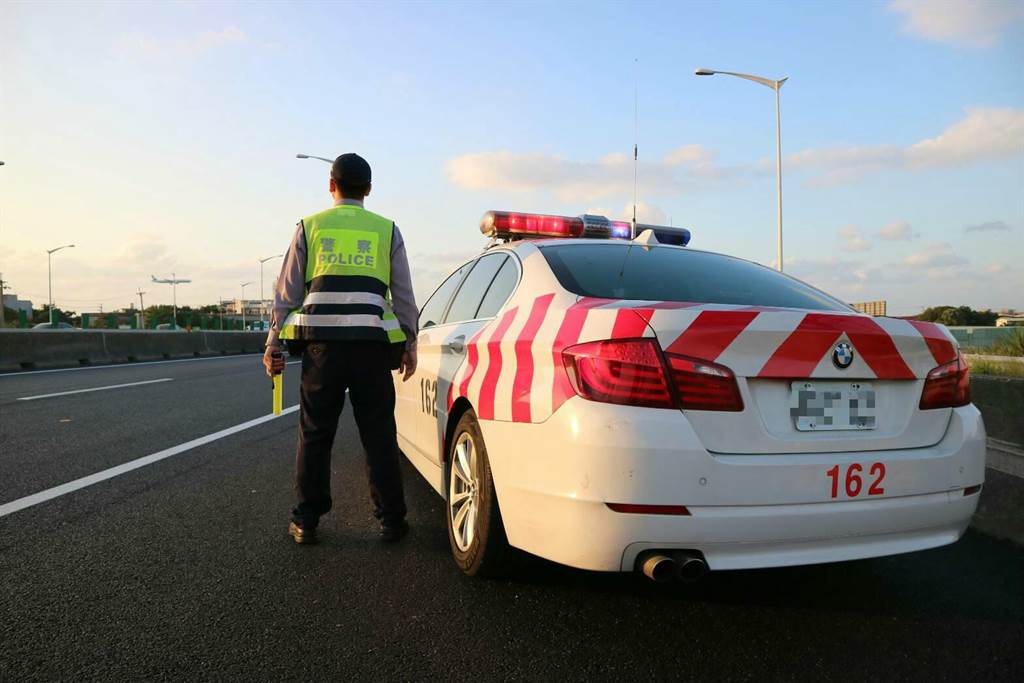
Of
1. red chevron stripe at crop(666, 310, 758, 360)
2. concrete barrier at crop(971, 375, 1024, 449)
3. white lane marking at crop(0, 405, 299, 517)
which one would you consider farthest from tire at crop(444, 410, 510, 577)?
concrete barrier at crop(971, 375, 1024, 449)

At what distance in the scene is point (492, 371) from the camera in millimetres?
3057

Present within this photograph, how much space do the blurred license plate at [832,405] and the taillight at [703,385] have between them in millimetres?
218

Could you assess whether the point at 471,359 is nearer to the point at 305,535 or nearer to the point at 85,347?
the point at 305,535

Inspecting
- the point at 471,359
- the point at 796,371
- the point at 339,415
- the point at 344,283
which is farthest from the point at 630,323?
the point at 339,415

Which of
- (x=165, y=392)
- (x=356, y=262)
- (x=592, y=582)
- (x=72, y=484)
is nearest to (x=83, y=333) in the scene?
(x=165, y=392)

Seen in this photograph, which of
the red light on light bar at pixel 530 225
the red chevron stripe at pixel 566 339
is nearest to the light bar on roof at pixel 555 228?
the red light on light bar at pixel 530 225

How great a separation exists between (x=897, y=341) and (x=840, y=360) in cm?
28

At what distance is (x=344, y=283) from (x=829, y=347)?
2.16 m

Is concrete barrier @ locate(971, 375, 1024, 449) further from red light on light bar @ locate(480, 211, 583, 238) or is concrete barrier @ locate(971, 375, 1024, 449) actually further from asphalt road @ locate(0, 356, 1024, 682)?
red light on light bar @ locate(480, 211, 583, 238)

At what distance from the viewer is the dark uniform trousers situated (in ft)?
11.8

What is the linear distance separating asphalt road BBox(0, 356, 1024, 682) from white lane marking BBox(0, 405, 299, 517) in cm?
9

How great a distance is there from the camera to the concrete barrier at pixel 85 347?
15.8 m

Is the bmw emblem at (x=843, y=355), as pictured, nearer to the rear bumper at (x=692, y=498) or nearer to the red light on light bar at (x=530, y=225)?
the rear bumper at (x=692, y=498)

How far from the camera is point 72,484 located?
467cm
